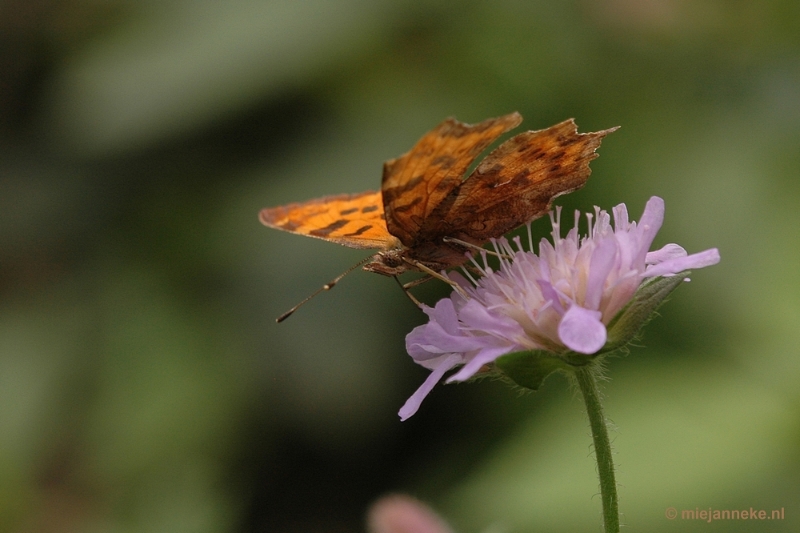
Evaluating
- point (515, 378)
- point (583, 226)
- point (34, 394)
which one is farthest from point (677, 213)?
point (34, 394)

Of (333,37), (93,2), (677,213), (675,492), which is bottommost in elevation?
(675,492)

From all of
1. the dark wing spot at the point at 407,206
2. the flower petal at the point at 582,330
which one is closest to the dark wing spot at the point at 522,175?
Answer: the dark wing spot at the point at 407,206

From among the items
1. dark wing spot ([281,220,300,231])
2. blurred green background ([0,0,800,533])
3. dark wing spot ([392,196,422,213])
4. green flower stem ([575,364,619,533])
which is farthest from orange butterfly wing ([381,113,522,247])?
blurred green background ([0,0,800,533])

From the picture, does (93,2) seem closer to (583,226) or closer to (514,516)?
(583,226)

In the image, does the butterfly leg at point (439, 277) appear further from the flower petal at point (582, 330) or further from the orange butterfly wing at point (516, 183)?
the flower petal at point (582, 330)

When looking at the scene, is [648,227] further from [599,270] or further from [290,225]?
[290,225]

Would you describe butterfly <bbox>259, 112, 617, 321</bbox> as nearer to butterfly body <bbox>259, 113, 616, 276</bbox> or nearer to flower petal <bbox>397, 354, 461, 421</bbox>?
butterfly body <bbox>259, 113, 616, 276</bbox>
